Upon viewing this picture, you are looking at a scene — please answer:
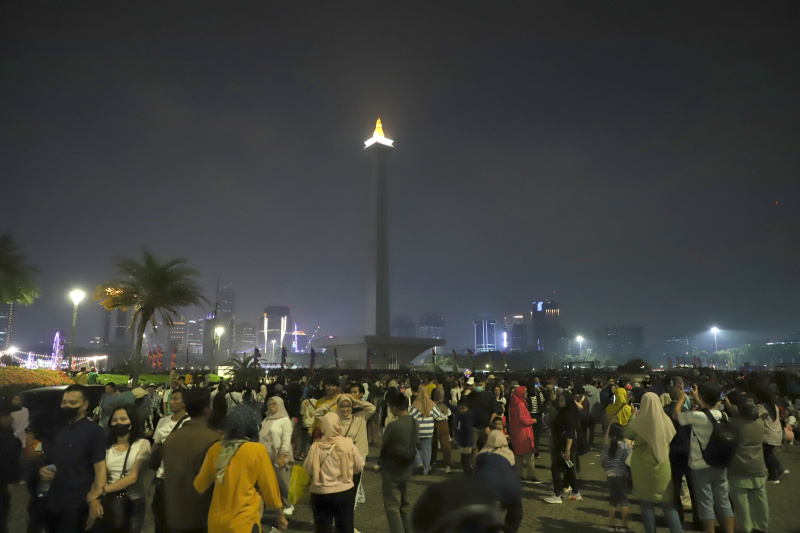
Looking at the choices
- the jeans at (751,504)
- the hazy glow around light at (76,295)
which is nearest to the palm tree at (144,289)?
the hazy glow around light at (76,295)

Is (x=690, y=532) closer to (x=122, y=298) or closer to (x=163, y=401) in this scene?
(x=163, y=401)

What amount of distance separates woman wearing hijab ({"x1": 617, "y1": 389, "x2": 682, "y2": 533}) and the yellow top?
12.6 feet

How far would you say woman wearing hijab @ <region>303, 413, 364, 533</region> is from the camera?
4.43m

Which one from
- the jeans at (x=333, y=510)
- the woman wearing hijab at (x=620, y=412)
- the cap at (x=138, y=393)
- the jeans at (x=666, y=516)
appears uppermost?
the cap at (x=138, y=393)

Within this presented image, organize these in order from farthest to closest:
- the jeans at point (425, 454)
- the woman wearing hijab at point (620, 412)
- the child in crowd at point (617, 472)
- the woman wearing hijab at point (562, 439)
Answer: the jeans at point (425, 454)
the woman wearing hijab at point (620, 412)
the woman wearing hijab at point (562, 439)
the child in crowd at point (617, 472)

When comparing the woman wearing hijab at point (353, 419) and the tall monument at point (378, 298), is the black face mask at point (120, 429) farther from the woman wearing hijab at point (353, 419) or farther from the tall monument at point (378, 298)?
the tall monument at point (378, 298)

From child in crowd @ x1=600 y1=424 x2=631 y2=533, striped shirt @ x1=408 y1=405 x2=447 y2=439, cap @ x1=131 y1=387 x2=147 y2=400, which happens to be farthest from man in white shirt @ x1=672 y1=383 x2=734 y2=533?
cap @ x1=131 y1=387 x2=147 y2=400

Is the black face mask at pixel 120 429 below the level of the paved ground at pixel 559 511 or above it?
above

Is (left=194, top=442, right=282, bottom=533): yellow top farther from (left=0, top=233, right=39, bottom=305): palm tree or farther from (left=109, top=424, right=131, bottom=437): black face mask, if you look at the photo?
(left=0, top=233, right=39, bottom=305): palm tree

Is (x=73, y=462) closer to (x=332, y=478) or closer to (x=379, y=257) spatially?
(x=332, y=478)

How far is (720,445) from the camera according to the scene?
5281 mm

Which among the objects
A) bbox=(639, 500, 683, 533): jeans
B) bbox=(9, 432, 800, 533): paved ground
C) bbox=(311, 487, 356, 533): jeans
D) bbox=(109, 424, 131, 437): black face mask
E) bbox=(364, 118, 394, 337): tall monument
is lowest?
bbox=(9, 432, 800, 533): paved ground

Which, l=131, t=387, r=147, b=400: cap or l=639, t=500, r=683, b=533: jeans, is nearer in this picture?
l=639, t=500, r=683, b=533: jeans

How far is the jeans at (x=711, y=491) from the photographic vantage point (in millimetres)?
5438
